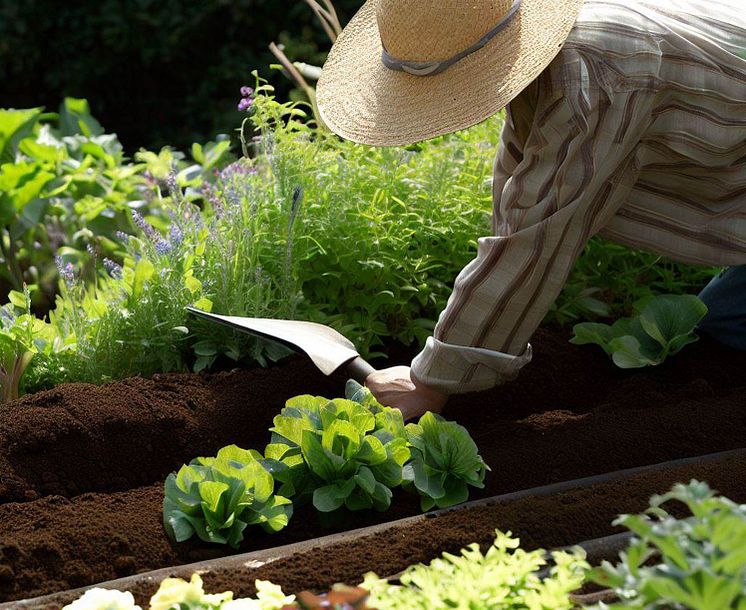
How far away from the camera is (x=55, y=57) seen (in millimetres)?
7379

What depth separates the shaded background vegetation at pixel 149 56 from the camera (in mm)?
6887

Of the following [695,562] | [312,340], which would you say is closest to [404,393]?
[312,340]

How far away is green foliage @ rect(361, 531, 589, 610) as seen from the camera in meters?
1.67

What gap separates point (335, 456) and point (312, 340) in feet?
1.95

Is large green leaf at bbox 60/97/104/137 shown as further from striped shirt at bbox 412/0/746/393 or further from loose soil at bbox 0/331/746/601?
striped shirt at bbox 412/0/746/393

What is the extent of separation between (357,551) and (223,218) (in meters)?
1.60

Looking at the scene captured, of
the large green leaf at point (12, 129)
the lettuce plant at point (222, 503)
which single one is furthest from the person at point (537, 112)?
the large green leaf at point (12, 129)

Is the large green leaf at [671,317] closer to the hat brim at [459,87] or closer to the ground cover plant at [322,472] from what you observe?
the ground cover plant at [322,472]

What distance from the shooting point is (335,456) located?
2467mm

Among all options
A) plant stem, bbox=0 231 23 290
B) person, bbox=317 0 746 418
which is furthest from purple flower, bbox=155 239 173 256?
plant stem, bbox=0 231 23 290

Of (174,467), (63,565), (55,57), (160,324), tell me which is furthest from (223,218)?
(55,57)

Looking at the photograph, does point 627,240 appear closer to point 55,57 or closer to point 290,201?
point 290,201

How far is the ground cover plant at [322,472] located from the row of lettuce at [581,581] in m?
0.39

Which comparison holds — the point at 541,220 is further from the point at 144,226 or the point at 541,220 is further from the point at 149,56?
the point at 149,56
